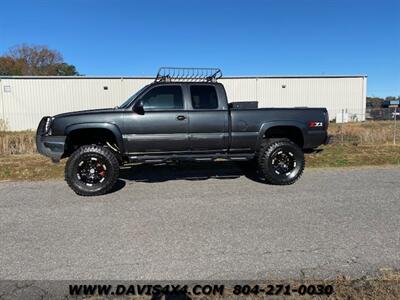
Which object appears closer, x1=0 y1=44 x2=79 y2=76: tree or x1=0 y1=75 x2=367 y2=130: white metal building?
x1=0 y1=75 x2=367 y2=130: white metal building

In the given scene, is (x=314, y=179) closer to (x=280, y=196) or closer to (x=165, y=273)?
(x=280, y=196)

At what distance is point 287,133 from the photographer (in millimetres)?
7977

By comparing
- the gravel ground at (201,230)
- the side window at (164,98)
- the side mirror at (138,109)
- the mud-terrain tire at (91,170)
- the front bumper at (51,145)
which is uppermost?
the side window at (164,98)

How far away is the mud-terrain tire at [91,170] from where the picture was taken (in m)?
6.75

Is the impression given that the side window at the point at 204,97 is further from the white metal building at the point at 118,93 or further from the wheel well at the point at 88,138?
the white metal building at the point at 118,93

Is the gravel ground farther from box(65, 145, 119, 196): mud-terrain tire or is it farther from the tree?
the tree

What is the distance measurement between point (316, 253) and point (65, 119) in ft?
16.5

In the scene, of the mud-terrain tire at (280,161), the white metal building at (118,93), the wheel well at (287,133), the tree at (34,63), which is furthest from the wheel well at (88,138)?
the tree at (34,63)

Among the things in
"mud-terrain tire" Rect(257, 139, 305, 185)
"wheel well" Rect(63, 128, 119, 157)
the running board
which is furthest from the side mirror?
"mud-terrain tire" Rect(257, 139, 305, 185)

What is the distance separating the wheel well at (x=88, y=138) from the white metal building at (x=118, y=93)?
2583cm

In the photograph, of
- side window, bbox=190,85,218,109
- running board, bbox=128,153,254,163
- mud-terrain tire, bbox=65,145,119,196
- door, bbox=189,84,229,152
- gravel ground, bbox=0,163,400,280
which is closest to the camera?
gravel ground, bbox=0,163,400,280

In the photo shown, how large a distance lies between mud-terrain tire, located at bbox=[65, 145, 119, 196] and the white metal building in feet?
86.9

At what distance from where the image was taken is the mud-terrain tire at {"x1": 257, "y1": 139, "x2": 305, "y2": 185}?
744cm

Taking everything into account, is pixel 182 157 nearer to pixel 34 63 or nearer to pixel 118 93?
pixel 118 93
